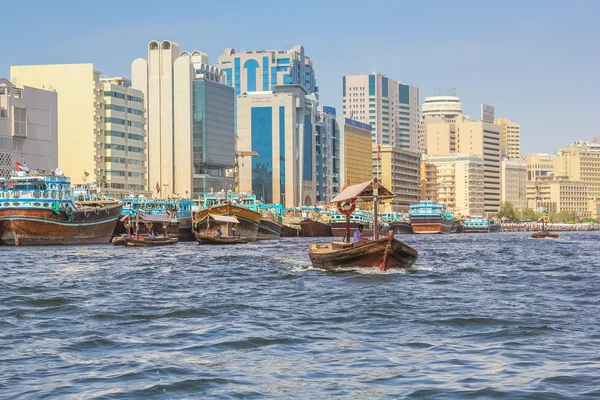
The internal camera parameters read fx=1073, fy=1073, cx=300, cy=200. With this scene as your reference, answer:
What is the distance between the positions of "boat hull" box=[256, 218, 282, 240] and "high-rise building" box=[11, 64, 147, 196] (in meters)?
35.0

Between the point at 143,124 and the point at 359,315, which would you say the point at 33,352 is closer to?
the point at 359,315

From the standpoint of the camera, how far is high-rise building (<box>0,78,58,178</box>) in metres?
145

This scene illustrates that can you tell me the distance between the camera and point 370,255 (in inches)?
1918

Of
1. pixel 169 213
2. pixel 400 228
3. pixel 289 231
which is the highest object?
pixel 169 213

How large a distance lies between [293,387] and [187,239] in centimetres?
10488

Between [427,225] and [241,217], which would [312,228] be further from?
[241,217]

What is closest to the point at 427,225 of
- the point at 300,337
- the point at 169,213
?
the point at 169,213

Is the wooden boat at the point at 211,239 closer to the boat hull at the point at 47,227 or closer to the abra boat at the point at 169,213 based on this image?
the boat hull at the point at 47,227

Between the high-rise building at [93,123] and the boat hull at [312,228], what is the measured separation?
30388 mm

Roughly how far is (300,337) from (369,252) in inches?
829

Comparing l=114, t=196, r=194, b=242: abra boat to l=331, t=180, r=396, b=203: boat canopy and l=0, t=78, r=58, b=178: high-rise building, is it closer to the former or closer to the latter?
l=0, t=78, r=58, b=178: high-rise building

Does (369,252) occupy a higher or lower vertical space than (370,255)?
higher

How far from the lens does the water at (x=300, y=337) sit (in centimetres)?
2156

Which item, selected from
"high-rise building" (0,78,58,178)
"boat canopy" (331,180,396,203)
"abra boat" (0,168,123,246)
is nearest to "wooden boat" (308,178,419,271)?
"boat canopy" (331,180,396,203)
